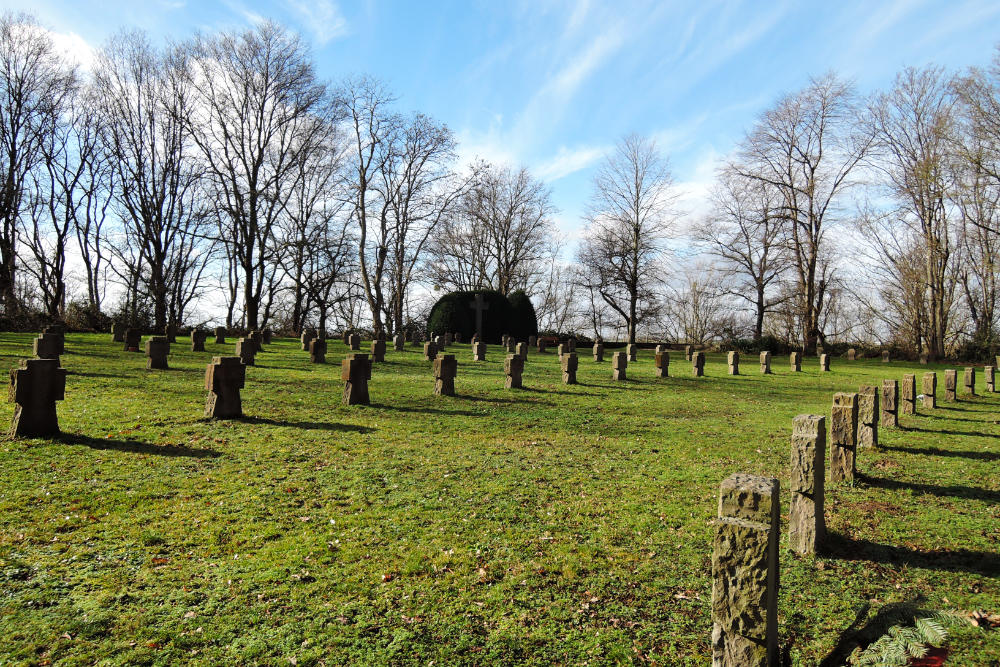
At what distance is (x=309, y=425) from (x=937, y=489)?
800 centimetres

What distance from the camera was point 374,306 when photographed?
108 feet

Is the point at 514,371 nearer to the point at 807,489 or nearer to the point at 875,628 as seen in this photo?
the point at 807,489

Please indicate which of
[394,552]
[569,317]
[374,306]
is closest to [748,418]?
[394,552]

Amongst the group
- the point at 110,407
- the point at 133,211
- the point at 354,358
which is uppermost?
the point at 133,211

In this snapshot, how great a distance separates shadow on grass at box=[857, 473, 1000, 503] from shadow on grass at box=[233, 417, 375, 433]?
6398 mm

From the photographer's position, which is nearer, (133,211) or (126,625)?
(126,625)

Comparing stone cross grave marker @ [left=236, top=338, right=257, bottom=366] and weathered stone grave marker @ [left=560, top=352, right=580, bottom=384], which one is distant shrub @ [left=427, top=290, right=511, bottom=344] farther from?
weathered stone grave marker @ [left=560, top=352, right=580, bottom=384]

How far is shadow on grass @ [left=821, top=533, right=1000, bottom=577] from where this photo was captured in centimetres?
411

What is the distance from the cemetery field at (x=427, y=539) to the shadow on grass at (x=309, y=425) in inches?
3.5

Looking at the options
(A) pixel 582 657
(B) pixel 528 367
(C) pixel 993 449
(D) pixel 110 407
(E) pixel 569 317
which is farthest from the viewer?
(E) pixel 569 317

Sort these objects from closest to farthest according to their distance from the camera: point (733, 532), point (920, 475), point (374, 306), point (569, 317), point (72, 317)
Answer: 1. point (733, 532)
2. point (920, 475)
3. point (72, 317)
4. point (374, 306)
5. point (569, 317)

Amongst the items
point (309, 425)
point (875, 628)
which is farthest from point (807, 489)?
point (309, 425)

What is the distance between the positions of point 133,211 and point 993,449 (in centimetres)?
3662

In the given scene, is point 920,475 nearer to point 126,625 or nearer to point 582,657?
point 582,657
